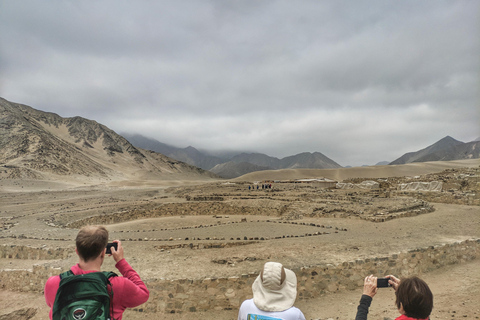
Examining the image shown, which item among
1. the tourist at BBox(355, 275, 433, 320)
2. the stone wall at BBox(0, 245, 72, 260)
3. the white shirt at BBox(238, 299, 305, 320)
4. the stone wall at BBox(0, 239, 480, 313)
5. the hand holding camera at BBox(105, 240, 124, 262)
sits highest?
the hand holding camera at BBox(105, 240, 124, 262)

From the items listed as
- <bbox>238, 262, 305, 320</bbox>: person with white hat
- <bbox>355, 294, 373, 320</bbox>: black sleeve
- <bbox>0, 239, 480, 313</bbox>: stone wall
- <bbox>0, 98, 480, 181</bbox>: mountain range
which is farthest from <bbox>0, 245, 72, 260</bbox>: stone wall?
<bbox>0, 98, 480, 181</bbox>: mountain range

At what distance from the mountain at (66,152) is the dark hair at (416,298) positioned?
7868 cm

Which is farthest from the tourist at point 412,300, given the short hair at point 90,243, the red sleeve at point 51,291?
the red sleeve at point 51,291

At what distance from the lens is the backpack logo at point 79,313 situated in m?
2.01

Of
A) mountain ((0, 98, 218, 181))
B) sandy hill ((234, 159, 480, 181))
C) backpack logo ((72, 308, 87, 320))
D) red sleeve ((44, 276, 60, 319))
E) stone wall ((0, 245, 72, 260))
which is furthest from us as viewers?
sandy hill ((234, 159, 480, 181))

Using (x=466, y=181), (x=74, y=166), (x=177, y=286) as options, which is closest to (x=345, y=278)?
(x=177, y=286)

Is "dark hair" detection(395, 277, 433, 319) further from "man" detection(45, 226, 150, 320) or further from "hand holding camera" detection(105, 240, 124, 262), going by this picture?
"hand holding camera" detection(105, 240, 124, 262)

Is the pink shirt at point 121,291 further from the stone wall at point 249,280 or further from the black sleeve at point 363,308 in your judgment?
the stone wall at point 249,280

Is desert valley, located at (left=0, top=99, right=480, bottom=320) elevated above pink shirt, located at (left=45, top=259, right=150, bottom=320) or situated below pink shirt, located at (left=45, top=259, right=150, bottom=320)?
below

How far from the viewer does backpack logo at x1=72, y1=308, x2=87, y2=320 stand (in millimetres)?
2008

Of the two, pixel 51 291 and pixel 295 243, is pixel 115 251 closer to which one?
pixel 51 291

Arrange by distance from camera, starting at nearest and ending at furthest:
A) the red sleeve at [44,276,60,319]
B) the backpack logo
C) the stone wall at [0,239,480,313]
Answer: the backpack logo < the red sleeve at [44,276,60,319] < the stone wall at [0,239,480,313]

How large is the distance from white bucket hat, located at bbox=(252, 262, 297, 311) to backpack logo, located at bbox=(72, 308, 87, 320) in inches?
55.1

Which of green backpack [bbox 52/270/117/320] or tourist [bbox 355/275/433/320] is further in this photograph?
tourist [bbox 355/275/433/320]
